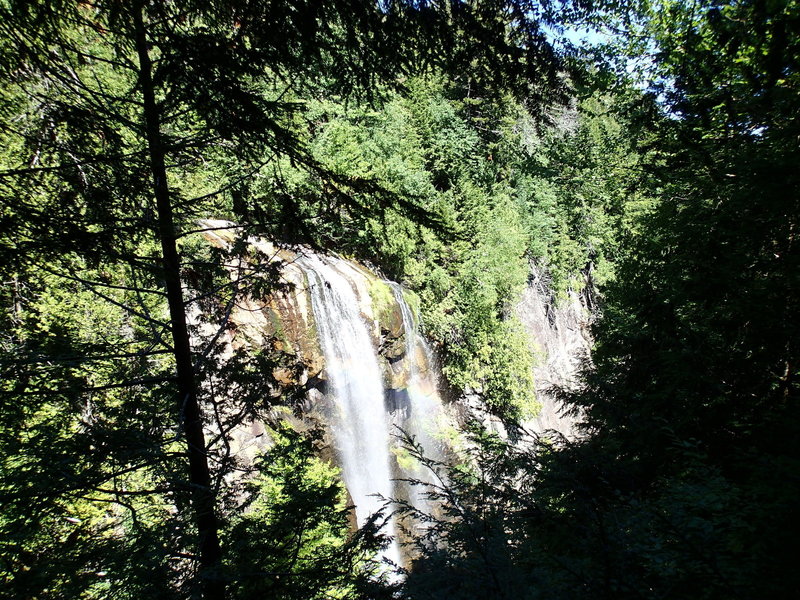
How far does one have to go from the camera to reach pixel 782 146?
11.5ft

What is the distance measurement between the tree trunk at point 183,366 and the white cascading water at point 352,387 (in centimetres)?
693

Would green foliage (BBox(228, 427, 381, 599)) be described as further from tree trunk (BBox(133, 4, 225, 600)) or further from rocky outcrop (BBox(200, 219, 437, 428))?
rocky outcrop (BBox(200, 219, 437, 428))

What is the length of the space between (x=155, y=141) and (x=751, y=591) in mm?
3495

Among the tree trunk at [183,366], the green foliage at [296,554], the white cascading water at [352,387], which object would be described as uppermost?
the white cascading water at [352,387]

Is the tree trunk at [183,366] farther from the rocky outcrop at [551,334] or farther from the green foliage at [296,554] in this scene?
the rocky outcrop at [551,334]

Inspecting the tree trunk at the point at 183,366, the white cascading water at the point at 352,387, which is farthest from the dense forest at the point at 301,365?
the white cascading water at the point at 352,387

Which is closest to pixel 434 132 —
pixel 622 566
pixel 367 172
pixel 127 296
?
pixel 367 172

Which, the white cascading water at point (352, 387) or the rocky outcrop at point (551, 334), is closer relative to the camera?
the white cascading water at point (352, 387)

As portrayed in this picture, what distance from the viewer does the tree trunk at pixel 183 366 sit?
2.70 m

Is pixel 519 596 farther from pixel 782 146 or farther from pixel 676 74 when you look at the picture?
pixel 676 74

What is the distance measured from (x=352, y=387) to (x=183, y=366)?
789 cm

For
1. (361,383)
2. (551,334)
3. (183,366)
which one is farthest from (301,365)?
(551,334)

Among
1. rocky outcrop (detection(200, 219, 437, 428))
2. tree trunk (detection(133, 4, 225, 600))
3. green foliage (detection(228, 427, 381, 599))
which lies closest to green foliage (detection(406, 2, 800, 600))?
green foliage (detection(228, 427, 381, 599))

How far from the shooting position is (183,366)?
3240mm
